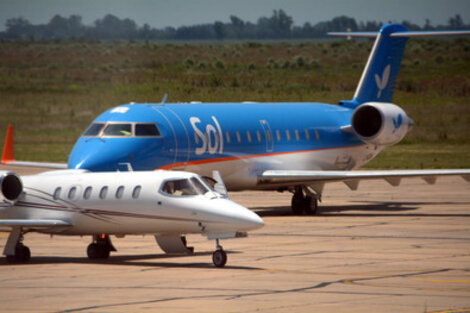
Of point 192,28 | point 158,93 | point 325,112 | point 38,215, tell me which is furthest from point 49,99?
point 192,28

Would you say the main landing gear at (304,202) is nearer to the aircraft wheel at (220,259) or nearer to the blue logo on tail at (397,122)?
the blue logo on tail at (397,122)

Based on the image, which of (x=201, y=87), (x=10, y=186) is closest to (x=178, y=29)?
(x=201, y=87)

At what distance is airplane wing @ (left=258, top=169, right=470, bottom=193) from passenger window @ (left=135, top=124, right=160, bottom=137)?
4.29 metres

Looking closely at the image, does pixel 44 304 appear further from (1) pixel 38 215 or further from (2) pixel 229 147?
(2) pixel 229 147

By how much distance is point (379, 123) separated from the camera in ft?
113

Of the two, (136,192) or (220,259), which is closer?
(220,259)

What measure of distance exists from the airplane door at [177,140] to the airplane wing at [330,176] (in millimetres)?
3287

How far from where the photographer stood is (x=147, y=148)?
28.4 meters

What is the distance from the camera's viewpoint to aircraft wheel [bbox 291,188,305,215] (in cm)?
3244

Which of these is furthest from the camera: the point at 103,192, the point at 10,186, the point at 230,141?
the point at 230,141

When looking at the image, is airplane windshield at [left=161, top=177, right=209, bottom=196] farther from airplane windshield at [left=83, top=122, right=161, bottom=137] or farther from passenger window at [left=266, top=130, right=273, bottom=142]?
passenger window at [left=266, top=130, right=273, bottom=142]

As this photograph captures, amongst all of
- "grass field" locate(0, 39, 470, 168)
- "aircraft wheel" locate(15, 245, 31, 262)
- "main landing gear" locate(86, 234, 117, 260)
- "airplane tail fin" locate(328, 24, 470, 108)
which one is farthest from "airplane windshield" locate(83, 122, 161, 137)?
"grass field" locate(0, 39, 470, 168)

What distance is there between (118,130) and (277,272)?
33.9 feet

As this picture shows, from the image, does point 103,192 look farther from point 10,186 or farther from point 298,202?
point 298,202
